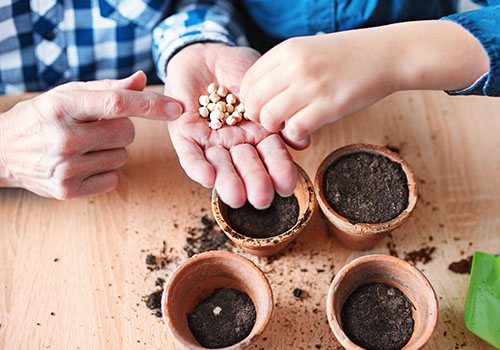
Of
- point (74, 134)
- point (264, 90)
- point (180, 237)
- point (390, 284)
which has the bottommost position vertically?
point (180, 237)

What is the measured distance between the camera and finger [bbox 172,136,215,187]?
1016 millimetres

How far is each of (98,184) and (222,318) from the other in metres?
0.47

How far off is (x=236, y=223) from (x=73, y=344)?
0.45 m

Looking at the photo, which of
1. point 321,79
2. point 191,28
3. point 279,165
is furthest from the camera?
point 191,28

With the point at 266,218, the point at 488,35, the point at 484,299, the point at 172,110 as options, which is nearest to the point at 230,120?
the point at 172,110

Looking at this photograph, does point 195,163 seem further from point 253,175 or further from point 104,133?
point 104,133

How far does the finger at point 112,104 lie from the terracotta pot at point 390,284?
557 millimetres

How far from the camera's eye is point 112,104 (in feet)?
3.44

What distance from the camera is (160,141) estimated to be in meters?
1.33

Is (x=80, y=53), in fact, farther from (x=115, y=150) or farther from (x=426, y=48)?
(x=426, y=48)

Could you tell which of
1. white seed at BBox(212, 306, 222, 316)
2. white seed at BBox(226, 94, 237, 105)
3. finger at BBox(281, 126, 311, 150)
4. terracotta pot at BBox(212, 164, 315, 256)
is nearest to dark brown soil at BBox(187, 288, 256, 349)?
white seed at BBox(212, 306, 222, 316)

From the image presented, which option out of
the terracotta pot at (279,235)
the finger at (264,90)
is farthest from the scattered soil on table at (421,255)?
the finger at (264,90)

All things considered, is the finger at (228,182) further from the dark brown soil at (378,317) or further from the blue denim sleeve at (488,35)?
the blue denim sleeve at (488,35)

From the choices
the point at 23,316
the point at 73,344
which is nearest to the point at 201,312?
the point at 73,344
